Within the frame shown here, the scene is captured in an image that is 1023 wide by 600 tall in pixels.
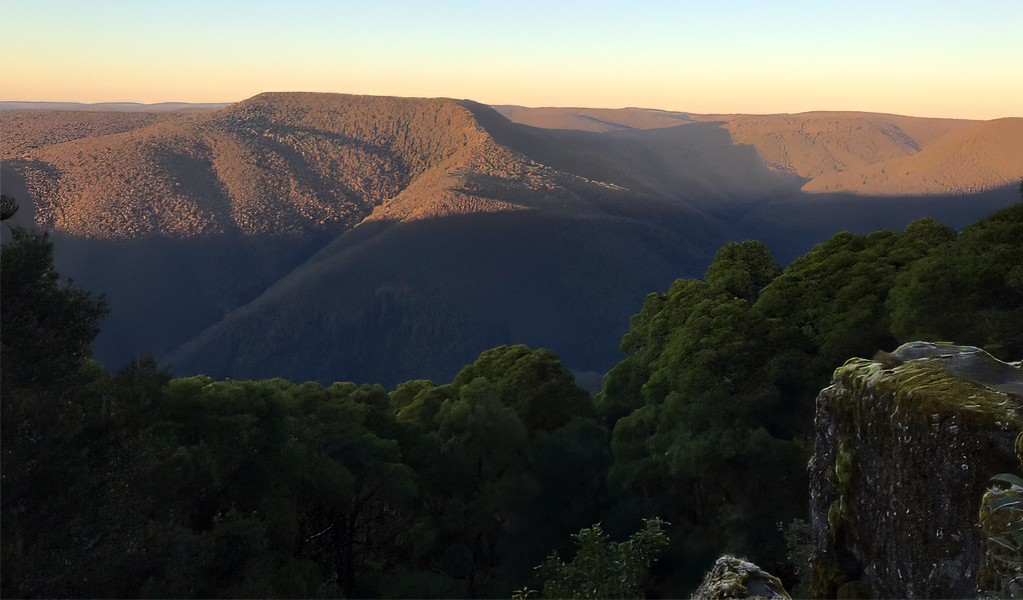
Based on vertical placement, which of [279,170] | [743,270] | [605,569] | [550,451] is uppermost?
[743,270]

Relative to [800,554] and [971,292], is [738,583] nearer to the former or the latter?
[800,554]

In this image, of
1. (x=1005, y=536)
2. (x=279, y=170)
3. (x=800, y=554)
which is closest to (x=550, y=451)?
(x=800, y=554)

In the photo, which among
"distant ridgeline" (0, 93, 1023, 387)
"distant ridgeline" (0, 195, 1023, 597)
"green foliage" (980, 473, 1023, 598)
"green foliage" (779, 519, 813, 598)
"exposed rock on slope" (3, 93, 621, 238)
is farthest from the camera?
"exposed rock on slope" (3, 93, 621, 238)

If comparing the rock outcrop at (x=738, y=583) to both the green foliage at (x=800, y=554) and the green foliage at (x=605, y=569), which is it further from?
the green foliage at (x=800, y=554)

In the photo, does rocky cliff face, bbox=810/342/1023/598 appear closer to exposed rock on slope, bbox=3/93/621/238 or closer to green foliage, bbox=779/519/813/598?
green foliage, bbox=779/519/813/598

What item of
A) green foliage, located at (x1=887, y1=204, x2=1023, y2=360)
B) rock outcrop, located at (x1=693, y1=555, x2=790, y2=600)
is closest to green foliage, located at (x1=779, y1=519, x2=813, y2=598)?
green foliage, located at (x1=887, y1=204, x2=1023, y2=360)
